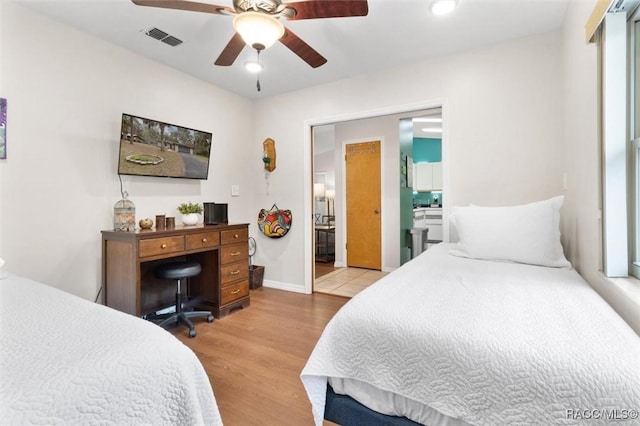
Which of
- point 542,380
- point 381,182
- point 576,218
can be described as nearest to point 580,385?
point 542,380

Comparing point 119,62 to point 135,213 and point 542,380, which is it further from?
point 542,380

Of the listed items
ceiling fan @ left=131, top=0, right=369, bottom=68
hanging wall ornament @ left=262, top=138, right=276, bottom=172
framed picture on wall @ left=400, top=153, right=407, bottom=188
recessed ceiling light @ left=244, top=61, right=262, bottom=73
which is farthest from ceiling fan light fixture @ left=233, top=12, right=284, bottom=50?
framed picture on wall @ left=400, top=153, right=407, bottom=188

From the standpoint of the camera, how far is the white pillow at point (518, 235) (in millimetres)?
1810

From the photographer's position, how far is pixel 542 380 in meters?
0.76

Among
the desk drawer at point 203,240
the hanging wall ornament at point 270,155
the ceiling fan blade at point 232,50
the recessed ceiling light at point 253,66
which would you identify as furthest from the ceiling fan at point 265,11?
the hanging wall ornament at point 270,155

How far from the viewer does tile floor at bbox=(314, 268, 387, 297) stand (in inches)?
149

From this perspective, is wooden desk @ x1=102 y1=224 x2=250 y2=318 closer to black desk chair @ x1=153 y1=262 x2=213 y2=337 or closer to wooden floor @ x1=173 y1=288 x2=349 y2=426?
black desk chair @ x1=153 y1=262 x2=213 y2=337

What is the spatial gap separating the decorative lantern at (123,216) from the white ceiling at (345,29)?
1410 millimetres

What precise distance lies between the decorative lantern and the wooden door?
3377 millimetres

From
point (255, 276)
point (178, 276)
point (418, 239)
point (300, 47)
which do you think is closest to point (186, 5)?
point (300, 47)

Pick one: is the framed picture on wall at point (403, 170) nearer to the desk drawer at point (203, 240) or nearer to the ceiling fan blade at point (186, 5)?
the desk drawer at point (203, 240)

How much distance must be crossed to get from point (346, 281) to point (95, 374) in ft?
12.2

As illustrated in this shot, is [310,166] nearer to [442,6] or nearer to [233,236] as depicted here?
[233,236]

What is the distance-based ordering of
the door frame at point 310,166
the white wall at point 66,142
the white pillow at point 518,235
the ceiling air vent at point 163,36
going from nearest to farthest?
1. the white pillow at point 518,235
2. the white wall at point 66,142
3. the ceiling air vent at point 163,36
4. the door frame at point 310,166
